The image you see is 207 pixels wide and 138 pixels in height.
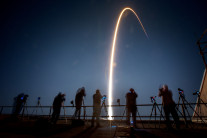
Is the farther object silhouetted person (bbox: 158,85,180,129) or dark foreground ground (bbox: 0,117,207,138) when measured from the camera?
silhouetted person (bbox: 158,85,180,129)

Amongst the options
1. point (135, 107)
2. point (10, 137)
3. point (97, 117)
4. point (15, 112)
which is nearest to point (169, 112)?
point (135, 107)

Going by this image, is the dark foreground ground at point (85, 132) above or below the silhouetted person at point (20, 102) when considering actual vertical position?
below

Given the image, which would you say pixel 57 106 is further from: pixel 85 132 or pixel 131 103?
pixel 131 103

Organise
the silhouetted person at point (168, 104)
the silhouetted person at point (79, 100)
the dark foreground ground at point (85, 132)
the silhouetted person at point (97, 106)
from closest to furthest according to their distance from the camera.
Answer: the dark foreground ground at point (85, 132) → the silhouetted person at point (168, 104) → the silhouetted person at point (97, 106) → the silhouetted person at point (79, 100)

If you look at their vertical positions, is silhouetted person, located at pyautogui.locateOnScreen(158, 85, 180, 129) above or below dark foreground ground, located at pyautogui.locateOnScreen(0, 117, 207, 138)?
above

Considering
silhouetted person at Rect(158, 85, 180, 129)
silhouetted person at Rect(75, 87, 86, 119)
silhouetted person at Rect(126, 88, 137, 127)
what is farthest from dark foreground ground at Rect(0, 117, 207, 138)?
silhouetted person at Rect(126, 88, 137, 127)

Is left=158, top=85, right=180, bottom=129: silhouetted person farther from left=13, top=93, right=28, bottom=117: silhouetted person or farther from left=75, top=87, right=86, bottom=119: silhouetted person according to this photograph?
left=13, top=93, right=28, bottom=117: silhouetted person

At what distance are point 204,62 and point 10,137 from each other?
1448cm

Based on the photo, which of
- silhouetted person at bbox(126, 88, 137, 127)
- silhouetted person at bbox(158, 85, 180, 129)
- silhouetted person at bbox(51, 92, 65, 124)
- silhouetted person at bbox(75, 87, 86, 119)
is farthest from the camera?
silhouetted person at bbox(75, 87, 86, 119)

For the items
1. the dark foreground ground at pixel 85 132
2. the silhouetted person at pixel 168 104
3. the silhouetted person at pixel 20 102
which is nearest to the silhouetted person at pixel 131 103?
the silhouetted person at pixel 168 104

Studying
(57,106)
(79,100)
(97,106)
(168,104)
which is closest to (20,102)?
(57,106)

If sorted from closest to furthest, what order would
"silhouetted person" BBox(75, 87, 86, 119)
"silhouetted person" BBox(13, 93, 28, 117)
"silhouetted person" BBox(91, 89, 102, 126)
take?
"silhouetted person" BBox(91, 89, 102, 126)
"silhouetted person" BBox(75, 87, 86, 119)
"silhouetted person" BBox(13, 93, 28, 117)

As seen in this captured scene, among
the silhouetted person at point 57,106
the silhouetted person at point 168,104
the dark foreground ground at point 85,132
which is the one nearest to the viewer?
the dark foreground ground at point 85,132

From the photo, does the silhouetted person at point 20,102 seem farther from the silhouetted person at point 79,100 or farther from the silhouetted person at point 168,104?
the silhouetted person at point 168,104
